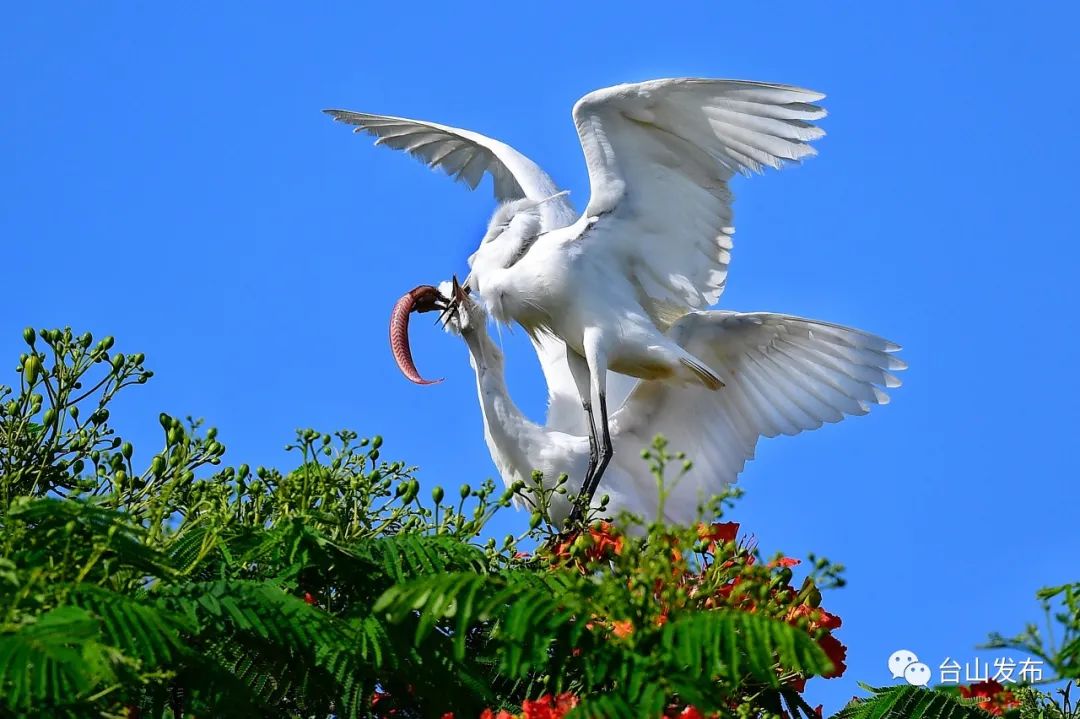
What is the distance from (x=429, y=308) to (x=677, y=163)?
1.98 meters

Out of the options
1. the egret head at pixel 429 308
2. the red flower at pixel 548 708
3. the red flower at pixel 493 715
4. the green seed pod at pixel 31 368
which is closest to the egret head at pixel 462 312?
the egret head at pixel 429 308

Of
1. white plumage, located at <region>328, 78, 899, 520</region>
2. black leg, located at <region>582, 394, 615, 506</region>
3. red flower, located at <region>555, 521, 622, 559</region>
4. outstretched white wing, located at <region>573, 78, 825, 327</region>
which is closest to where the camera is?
red flower, located at <region>555, 521, 622, 559</region>

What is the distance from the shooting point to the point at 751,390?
→ 8.97 metres

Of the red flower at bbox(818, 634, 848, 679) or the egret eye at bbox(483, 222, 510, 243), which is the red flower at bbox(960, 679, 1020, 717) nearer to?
the red flower at bbox(818, 634, 848, 679)

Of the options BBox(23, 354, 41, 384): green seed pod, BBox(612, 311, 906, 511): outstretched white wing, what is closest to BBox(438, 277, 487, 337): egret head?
BBox(612, 311, 906, 511): outstretched white wing

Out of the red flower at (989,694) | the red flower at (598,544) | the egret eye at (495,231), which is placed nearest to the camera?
the red flower at (598,544)

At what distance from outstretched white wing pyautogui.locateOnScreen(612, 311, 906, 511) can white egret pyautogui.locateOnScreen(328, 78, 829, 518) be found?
16cm

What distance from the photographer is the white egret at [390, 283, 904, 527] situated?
872 cm

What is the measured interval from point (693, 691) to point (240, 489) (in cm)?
175

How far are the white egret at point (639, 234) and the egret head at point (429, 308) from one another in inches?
8.3

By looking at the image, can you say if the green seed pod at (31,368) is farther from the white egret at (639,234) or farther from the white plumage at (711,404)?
the white plumage at (711,404)

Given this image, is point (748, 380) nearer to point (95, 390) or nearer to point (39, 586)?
point (95, 390)

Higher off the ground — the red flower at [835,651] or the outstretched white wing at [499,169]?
the outstretched white wing at [499,169]

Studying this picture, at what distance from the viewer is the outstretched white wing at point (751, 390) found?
8695mm
